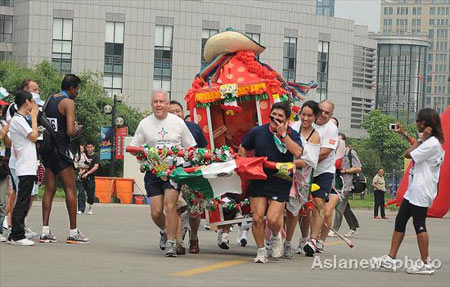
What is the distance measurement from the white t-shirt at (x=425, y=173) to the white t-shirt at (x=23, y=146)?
454cm

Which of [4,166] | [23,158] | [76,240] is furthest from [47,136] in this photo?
[76,240]

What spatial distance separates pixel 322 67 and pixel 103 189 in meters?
62.3

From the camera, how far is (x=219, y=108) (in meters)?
15.7

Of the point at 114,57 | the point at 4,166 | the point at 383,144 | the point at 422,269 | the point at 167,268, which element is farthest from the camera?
the point at 383,144

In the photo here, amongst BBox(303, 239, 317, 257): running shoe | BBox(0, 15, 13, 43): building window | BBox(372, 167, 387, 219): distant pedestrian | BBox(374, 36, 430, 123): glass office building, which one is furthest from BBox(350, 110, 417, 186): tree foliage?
BBox(303, 239, 317, 257): running shoe

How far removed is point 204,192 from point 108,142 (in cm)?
3535

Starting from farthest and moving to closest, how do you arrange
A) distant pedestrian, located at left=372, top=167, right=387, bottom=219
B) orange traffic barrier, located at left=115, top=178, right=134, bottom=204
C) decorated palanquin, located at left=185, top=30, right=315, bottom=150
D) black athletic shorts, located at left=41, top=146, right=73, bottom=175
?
orange traffic barrier, located at left=115, top=178, right=134, bottom=204 → distant pedestrian, located at left=372, top=167, right=387, bottom=219 → decorated palanquin, located at left=185, top=30, right=315, bottom=150 → black athletic shorts, located at left=41, top=146, right=73, bottom=175

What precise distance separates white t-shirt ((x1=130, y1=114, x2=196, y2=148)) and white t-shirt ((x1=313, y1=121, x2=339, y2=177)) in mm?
1982

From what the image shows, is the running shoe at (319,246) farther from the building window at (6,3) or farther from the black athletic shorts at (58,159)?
the building window at (6,3)

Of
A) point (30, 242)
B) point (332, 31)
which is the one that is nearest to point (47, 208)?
point (30, 242)

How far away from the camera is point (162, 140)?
1372cm

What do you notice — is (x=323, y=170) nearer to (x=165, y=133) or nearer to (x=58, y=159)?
(x=165, y=133)

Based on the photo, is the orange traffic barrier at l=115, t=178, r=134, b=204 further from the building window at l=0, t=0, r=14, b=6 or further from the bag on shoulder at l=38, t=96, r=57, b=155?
the building window at l=0, t=0, r=14, b=6

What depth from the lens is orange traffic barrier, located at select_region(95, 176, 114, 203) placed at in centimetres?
3997
